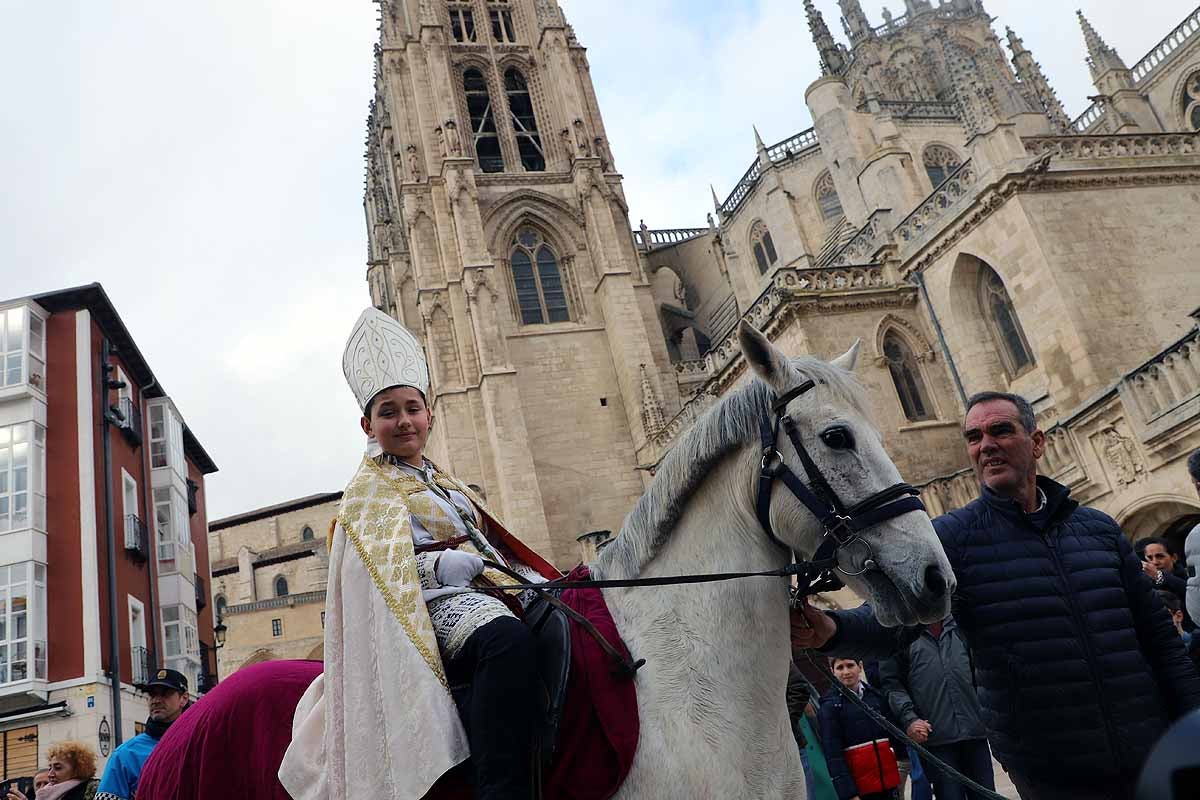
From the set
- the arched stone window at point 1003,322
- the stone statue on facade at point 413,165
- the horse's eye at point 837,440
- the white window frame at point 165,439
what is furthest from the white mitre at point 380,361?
the stone statue on facade at point 413,165

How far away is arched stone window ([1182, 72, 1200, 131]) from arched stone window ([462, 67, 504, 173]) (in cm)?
2567

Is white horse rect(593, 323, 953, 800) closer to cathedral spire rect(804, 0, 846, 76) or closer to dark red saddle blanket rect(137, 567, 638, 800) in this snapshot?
dark red saddle blanket rect(137, 567, 638, 800)

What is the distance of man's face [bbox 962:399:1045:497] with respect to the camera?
3.69 metres

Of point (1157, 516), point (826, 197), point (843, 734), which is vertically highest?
point (826, 197)

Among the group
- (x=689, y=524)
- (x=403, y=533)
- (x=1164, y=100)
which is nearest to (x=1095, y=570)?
(x=689, y=524)

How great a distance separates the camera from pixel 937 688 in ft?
20.6

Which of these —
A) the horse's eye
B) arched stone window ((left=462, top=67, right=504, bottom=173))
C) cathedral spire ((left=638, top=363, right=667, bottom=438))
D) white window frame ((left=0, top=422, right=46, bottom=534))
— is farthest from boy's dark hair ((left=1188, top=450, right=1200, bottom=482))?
arched stone window ((left=462, top=67, right=504, bottom=173))

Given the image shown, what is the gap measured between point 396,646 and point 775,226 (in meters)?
36.8

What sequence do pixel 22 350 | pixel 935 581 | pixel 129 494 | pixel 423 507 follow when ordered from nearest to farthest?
1. pixel 935 581
2. pixel 423 507
3. pixel 22 350
4. pixel 129 494

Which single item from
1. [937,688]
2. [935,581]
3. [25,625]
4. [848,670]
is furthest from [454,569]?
[25,625]

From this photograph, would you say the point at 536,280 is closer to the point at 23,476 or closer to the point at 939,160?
the point at 939,160

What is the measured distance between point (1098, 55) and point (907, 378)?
85.4 feet

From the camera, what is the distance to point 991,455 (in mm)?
3705

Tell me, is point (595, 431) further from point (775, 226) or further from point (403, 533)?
point (403, 533)
